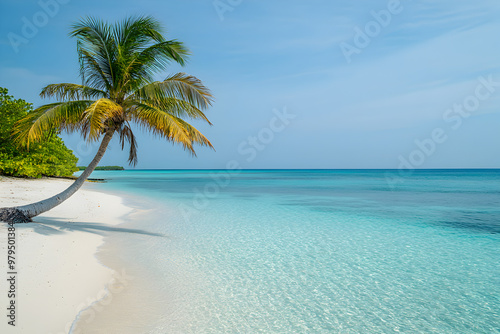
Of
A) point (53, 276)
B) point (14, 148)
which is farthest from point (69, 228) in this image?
point (14, 148)

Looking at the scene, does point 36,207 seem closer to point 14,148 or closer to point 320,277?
point 320,277

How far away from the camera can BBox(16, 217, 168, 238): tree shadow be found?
727 centimetres

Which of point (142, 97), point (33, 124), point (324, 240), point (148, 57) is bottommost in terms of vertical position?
point (324, 240)

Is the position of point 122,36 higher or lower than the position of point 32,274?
higher

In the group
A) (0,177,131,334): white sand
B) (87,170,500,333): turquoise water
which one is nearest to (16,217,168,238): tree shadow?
(0,177,131,334): white sand

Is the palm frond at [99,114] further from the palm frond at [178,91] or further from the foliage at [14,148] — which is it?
the foliage at [14,148]

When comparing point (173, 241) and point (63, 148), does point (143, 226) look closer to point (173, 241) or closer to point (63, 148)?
point (173, 241)

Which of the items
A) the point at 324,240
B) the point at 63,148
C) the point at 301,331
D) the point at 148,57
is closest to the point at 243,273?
the point at 301,331

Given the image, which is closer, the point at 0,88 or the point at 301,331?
the point at 301,331

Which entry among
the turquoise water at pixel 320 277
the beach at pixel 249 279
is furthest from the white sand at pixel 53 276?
the turquoise water at pixel 320 277

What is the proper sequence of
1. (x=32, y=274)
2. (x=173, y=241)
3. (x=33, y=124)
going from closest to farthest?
(x=32, y=274)
(x=33, y=124)
(x=173, y=241)

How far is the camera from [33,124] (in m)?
6.98

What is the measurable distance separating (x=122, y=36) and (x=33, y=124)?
3.38m

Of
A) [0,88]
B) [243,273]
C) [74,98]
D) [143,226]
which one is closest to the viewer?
[243,273]
